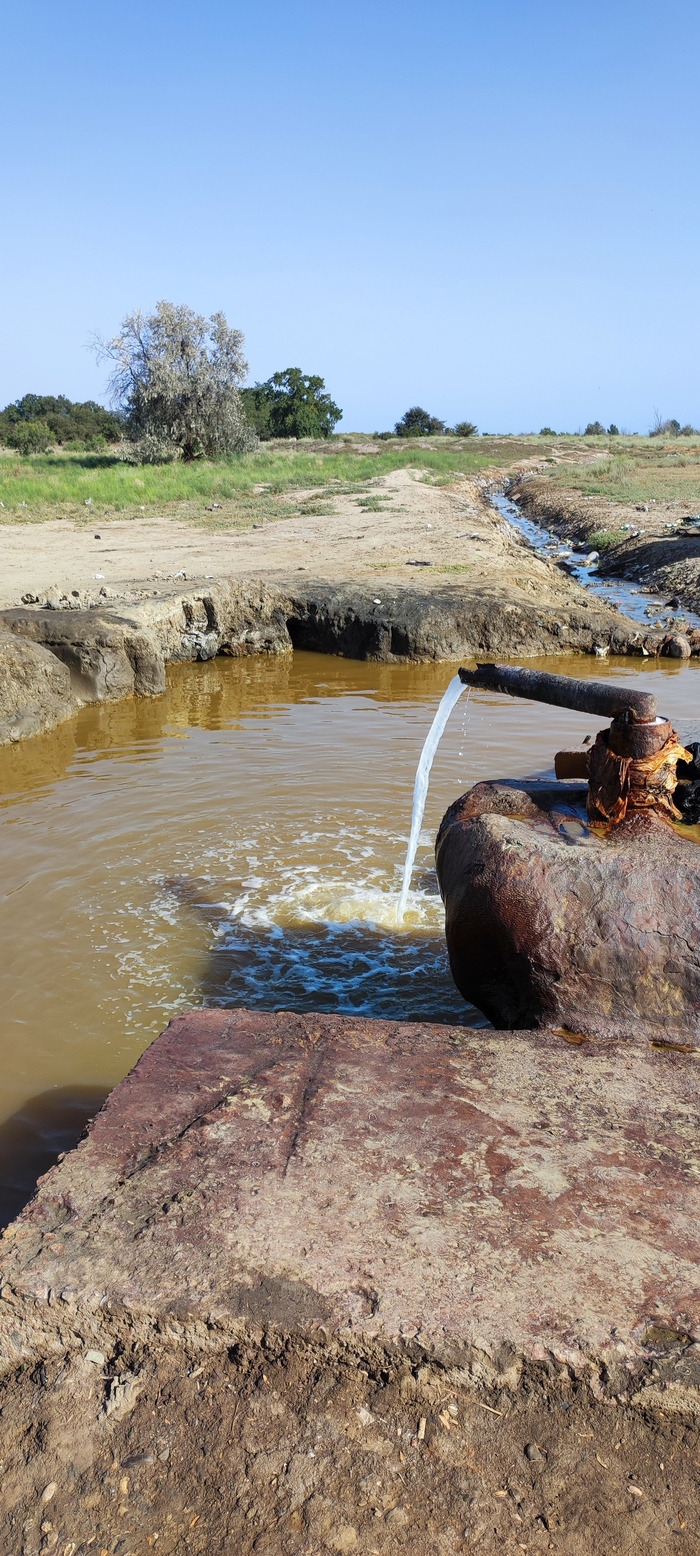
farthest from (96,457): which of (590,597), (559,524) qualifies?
(590,597)

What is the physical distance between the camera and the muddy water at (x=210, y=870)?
3.16 m

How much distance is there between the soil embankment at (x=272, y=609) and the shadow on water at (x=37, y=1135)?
4049 mm

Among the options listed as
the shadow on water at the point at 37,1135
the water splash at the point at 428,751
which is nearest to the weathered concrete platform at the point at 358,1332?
the shadow on water at the point at 37,1135

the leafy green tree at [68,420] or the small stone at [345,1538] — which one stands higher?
the leafy green tree at [68,420]

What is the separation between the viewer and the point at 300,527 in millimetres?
14648

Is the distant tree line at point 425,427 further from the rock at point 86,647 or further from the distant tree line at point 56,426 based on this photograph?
the rock at point 86,647

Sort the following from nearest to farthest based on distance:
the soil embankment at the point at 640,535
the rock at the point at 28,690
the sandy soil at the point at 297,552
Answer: the rock at the point at 28,690 < the sandy soil at the point at 297,552 < the soil embankment at the point at 640,535

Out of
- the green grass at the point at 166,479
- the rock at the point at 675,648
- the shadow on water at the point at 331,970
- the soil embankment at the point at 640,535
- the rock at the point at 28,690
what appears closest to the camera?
the shadow on water at the point at 331,970

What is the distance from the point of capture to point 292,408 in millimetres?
45000

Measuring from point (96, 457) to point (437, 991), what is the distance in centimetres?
2659

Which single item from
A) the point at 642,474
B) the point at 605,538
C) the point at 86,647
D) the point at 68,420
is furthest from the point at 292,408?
the point at 86,647

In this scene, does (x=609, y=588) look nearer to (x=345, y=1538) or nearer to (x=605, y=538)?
(x=605, y=538)

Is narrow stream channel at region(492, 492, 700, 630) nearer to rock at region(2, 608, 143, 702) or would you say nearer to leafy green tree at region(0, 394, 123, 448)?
rock at region(2, 608, 143, 702)

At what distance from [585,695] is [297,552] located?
33.8 ft
